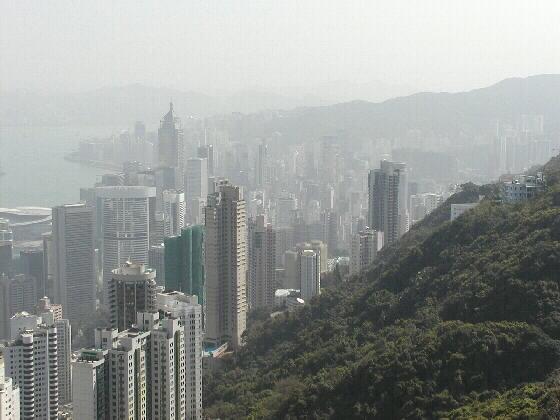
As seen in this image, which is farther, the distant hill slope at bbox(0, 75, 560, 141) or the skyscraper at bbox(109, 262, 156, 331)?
the distant hill slope at bbox(0, 75, 560, 141)

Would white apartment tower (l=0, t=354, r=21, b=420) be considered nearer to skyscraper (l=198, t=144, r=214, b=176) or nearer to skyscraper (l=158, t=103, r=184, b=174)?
skyscraper (l=158, t=103, r=184, b=174)

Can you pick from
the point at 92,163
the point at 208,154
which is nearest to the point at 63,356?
the point at 92,163

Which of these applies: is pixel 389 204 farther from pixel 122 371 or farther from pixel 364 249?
pixel 122 371

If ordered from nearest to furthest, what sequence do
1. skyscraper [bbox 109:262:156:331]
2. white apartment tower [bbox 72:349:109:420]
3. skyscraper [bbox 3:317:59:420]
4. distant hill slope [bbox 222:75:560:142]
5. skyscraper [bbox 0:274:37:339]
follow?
white apartment tower [bbox 72:349:109:420] < skyscraper [bbox 3:317:59:420] < skyscraper [bbox 109:262:156:331] < skyscraper [bbox 0:274:37:339] < distant hill slope [bbox 222:75:560:142]

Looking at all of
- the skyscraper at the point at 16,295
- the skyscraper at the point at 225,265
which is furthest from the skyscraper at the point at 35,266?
the skyscraper at the point at 225,265

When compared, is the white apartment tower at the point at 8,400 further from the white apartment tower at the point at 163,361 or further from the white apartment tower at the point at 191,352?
the white apartment tower at the point at 191,352

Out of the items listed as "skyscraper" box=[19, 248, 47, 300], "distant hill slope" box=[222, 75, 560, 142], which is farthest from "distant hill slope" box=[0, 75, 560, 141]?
"skyscraper" box=[19, 248, 47, 300]
